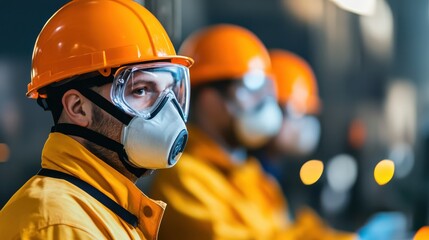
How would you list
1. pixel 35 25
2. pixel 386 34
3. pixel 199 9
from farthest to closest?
pixel 386 34, pixel 199 9, pixel 35 25

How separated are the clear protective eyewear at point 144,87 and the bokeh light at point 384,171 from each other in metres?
2.93

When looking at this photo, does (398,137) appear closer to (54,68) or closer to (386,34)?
(386,34)

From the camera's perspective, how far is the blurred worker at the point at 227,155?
3230 mm

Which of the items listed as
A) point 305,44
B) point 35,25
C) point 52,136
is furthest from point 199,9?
point 52,136

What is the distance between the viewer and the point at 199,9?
3.38m

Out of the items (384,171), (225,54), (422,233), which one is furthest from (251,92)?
(422,233)

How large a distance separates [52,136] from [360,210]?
2.86 metres

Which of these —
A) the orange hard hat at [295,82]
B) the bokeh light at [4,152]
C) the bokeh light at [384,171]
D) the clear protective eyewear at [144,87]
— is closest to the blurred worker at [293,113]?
the orange hard hat at [295,82]

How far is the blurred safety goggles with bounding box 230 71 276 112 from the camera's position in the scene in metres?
3.60

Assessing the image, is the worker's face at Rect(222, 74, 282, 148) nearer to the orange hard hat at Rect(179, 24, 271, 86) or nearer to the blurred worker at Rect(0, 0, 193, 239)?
the orange hard hat at Rect(179, 24, 271, 86)

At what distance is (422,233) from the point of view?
4777 mm

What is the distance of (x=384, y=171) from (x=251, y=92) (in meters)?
→ 1.31

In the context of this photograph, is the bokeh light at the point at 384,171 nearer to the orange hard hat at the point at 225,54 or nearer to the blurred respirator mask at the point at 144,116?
the orange hard hat at the point at 225,54

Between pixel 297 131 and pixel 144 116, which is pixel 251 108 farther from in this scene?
pixel 144 116
